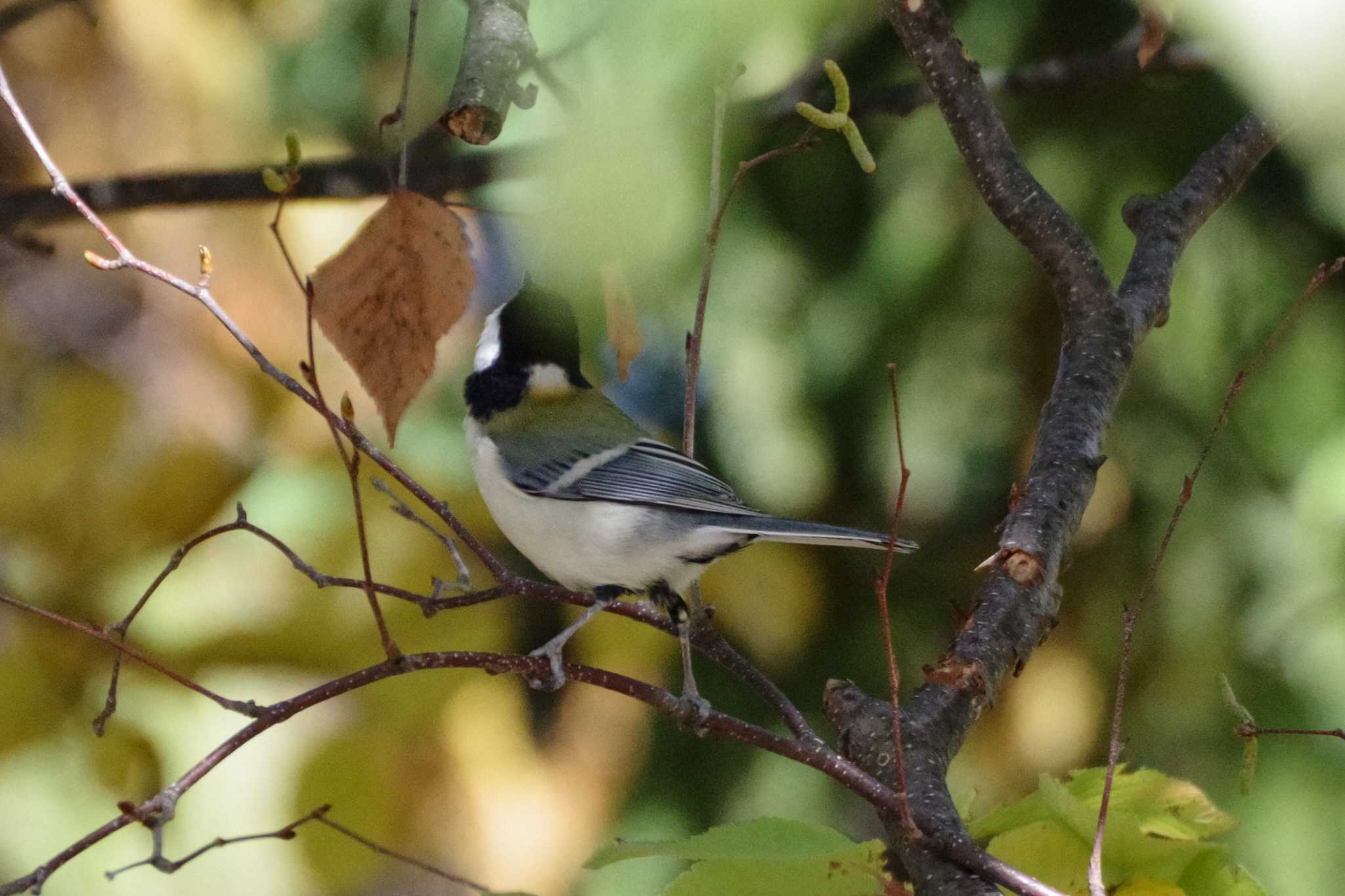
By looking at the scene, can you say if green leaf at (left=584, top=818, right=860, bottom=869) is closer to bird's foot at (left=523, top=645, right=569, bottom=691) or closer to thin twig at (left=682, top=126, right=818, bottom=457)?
bird's foot at (left=523, top=645, right=569, bottom=691)

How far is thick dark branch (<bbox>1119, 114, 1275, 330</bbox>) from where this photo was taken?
73cm

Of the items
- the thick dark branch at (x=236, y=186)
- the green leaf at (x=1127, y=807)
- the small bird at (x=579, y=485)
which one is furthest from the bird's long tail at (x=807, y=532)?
the thick dark branch at (x=236, y=186)

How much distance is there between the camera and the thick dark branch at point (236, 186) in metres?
1.00

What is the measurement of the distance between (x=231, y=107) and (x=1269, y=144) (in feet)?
2.86

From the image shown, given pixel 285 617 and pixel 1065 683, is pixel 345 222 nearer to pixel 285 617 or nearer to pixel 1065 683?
pixel 285 617

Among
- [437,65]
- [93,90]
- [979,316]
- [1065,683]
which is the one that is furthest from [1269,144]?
[93,90]

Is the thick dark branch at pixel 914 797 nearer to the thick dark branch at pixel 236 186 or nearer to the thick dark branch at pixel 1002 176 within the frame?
the thick dark branch at pixel 1002 176

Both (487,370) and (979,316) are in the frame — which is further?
(979,316)

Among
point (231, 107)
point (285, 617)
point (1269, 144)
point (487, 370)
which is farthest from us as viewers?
point (231, 107)

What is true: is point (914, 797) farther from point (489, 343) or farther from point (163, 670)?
point (489, 343)

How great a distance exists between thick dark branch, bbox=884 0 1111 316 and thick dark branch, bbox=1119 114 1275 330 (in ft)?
0.14

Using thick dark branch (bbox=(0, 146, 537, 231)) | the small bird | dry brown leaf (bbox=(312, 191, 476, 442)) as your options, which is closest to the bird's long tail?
the small bird

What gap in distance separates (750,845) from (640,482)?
421mm

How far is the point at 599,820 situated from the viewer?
106 centimetres
